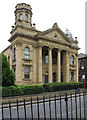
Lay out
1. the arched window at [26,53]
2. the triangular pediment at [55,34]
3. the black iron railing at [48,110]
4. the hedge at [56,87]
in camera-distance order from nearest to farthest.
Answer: the black iron railing at [48,110]
the hedge at [56,87]
the arched window at [26,53]
the triangular pediment at [55,34]

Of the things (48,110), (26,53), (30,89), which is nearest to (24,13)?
(26,53)

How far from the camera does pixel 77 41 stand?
34.6 meters

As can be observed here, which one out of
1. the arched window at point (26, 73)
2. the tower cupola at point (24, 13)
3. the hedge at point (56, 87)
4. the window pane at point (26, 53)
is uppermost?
the tower cupola at point (24, 13)

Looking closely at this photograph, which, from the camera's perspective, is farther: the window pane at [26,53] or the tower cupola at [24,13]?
the tower cupola at [24,13]

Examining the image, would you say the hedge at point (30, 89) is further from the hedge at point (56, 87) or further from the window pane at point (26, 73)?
the window pane at point (26, 73)

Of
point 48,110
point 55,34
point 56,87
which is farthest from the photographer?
point 55,34

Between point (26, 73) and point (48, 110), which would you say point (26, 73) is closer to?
point (26, 73)

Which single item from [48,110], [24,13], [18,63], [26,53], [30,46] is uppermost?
[24,13]

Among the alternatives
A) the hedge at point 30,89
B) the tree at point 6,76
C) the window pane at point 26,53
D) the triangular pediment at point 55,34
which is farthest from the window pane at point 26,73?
the triangular pediment at point 55,34

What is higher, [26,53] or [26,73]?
[26,53]

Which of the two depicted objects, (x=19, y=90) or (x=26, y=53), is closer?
(x=19, y=90)

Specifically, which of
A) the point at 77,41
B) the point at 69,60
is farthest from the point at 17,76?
the point at 77,41

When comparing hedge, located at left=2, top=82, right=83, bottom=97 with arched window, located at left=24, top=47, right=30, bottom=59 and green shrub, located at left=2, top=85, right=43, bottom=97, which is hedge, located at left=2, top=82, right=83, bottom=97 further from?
arched window, located at left=24, top=47, right=30, bottom=59

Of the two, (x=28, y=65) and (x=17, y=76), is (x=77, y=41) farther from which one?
(x=17, y=76)
